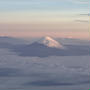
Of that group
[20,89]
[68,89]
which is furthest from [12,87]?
[68,89]

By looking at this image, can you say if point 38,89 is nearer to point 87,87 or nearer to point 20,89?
point 20,89

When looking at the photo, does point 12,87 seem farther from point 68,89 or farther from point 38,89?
point 68,89

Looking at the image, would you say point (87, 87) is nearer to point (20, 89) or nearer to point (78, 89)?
point (78, 89)

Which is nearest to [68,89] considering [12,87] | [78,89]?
[78,89]

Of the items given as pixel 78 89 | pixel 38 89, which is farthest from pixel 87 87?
pixel 38 89
